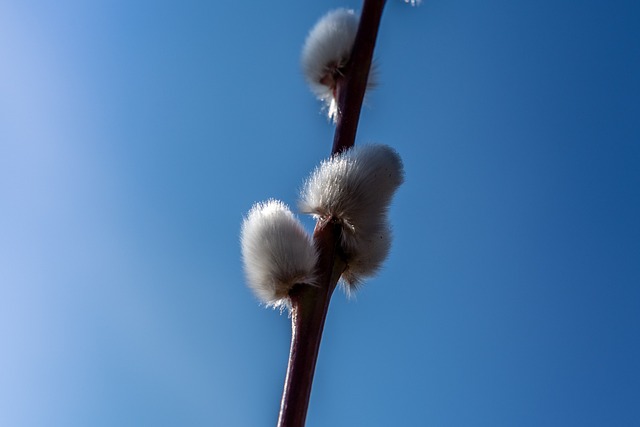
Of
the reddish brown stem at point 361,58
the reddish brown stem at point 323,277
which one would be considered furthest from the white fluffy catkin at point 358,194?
the reddish brown stem at point 361,58

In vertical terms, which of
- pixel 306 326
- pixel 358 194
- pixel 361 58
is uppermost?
pixel 361 58

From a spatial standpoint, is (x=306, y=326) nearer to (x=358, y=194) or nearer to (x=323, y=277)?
(x=323, y=277)

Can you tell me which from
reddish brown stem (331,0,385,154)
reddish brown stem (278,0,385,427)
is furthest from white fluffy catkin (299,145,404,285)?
reddish brown stem (331,0,385,154)

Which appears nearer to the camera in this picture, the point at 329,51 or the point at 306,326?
the point at 306,326

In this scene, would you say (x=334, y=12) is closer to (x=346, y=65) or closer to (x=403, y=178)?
(x=346, y=65)

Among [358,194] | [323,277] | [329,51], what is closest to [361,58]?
[329,51]
